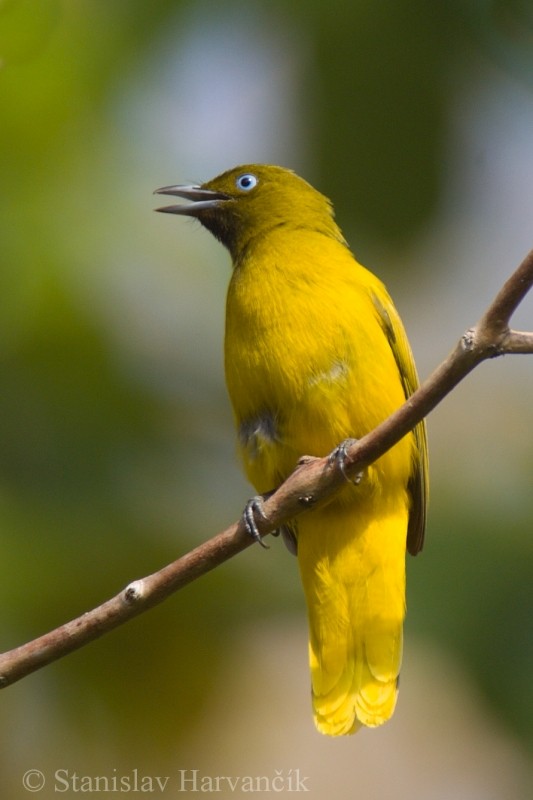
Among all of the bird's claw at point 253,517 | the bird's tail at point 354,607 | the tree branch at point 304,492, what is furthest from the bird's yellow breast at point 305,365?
the tree branch at point 304,492

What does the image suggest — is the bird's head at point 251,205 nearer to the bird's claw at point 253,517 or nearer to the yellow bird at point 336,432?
the yellow bird at point 336,432

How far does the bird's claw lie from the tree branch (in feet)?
0.06

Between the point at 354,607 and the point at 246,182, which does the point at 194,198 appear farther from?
the point at 354,607

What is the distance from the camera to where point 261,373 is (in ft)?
12.3

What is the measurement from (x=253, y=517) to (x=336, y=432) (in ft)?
2.13

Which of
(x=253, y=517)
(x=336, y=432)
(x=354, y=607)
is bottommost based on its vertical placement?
(x=354, y=607)

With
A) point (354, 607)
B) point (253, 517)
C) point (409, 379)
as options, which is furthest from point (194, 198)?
point (253, 517)

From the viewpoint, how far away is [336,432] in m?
3.65

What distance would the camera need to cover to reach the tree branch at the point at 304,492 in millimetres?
2428

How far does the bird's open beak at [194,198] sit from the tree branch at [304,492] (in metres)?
1.90

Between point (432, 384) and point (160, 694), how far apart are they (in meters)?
2.63

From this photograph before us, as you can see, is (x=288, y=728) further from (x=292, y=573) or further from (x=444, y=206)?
(x=444, y=206)

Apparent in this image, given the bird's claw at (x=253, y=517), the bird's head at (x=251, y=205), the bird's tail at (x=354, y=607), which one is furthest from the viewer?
the bird's head at (x=251, y=205)

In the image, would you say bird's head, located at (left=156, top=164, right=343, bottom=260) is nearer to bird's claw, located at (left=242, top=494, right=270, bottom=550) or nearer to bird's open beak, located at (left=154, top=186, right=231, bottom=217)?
bird's open beak, located at (left=154, top=186, right=231, bottom=217)
